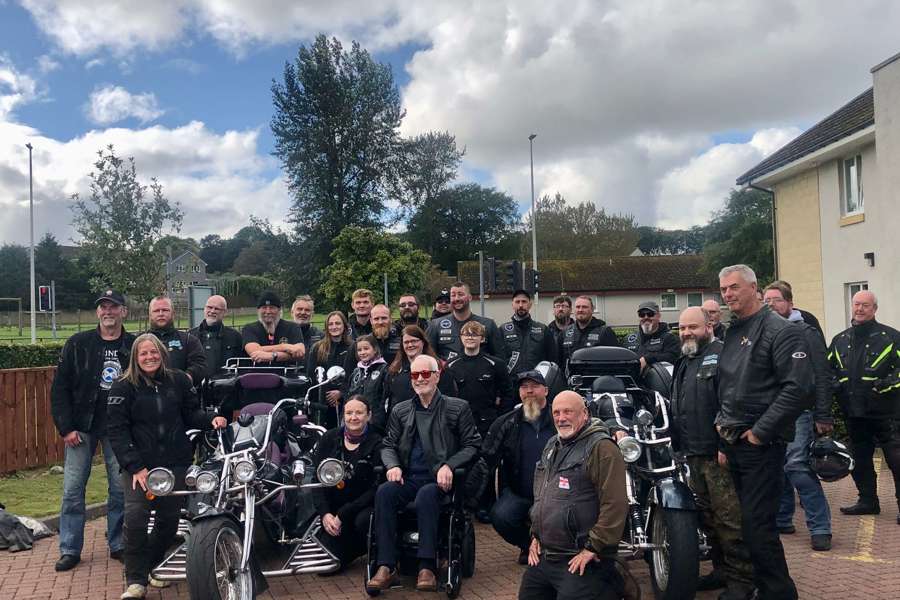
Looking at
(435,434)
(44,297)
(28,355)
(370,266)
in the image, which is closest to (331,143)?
(370,266)

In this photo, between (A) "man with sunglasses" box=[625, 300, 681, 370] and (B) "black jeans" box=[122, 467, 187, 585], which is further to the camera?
(A) "man with sunglasses" box=[625, 300, 681, 370]

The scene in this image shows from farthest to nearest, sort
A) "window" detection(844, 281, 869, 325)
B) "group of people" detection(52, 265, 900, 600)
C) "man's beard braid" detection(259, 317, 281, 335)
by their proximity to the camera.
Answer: "window" detection(844, 281, 869, 325), "man's beard braid" detection(259, 317, 281, 335), "group of people" detection(52, 265, 900, 600)

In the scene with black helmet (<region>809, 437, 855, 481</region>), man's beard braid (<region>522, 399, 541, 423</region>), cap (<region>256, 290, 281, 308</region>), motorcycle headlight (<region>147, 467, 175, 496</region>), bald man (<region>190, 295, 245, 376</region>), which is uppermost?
cap (<region>256, 290, 281, 308</region>)

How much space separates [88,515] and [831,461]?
6.64 metres

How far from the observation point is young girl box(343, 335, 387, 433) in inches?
256

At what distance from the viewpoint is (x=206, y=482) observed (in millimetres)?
4816

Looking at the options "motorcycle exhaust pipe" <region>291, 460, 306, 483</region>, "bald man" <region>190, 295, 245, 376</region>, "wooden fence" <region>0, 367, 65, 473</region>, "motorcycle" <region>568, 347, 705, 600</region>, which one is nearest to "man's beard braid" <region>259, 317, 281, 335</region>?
"bald man" <region>190, 295, 245, 376</region>

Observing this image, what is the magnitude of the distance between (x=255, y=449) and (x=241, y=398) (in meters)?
1.03

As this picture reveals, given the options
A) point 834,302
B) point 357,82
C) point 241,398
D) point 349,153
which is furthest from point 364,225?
point 241,398

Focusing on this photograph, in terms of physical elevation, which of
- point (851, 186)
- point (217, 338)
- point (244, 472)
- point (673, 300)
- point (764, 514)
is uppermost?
point (851, 186)

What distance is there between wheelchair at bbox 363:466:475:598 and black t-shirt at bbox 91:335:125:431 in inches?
89.7

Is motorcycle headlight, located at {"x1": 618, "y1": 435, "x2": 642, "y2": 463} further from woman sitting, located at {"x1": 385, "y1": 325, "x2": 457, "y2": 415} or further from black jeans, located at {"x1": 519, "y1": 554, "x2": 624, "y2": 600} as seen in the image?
woman sitting, located at {"x1": 385, "y1": 325, "x2": 457, "y2": 415}

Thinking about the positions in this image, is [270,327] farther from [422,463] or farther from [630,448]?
[630,448]

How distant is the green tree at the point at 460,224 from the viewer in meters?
65.2
